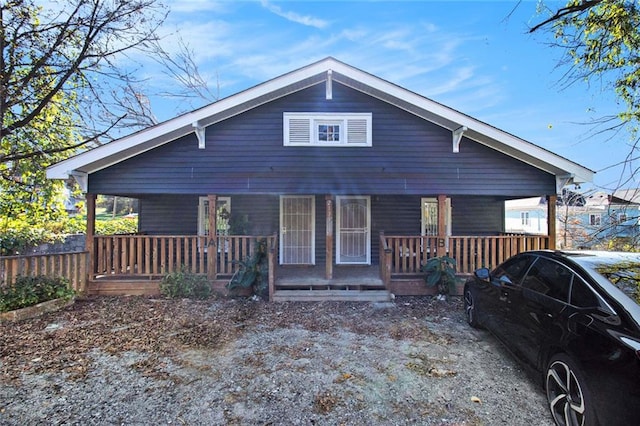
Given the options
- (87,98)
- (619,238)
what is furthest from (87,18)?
(619,238)

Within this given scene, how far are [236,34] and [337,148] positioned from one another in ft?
30.1

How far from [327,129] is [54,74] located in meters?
7.93

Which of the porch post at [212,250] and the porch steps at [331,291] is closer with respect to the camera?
the porch steps at [331,291]

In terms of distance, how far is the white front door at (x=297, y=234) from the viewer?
985 centimetres

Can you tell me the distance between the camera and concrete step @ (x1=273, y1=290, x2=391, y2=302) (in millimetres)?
6848

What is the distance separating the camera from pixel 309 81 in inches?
304

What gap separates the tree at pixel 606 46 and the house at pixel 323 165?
1.58 metres

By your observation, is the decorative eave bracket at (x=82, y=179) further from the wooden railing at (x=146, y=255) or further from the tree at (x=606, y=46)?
the tree at (x=606, y=46)

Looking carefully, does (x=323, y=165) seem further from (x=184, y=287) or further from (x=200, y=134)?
(x=184, y=287)

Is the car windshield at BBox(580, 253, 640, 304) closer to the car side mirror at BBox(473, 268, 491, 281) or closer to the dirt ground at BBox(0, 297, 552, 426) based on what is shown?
the dirt ground at BBox(0, 297, 552, 426)

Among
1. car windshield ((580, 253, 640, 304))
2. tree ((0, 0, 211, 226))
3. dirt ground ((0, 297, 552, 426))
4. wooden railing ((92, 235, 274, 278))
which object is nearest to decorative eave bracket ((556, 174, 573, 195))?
dirt ground ((0, 297, 552, 426))

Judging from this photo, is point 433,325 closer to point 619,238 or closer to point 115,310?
point 619,238

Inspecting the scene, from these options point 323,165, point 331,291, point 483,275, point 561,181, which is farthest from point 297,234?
point 561,181

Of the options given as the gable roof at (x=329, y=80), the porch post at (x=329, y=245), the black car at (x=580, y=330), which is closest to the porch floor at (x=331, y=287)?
the porch post at (x=329, y=245)
